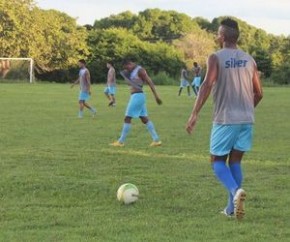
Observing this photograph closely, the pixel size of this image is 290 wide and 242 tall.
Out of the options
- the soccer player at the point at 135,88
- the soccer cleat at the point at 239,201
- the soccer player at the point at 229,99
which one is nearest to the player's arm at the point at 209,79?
the soccer player at the point at 229,99

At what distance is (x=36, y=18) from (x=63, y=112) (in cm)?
4836

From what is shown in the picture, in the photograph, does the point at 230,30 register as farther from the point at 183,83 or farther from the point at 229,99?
the point at 183,83

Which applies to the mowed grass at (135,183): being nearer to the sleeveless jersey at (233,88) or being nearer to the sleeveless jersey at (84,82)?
the sleeveless jersey at (233,88)

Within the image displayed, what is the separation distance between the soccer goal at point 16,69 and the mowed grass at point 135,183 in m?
47.9

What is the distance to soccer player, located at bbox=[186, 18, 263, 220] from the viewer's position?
20.7ft

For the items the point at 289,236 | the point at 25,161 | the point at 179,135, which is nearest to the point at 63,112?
the point at 179,135

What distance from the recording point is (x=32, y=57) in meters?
65.9

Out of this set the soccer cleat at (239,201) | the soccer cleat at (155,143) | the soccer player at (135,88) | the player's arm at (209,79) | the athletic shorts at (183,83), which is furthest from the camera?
the athletic shorts at (183,83)

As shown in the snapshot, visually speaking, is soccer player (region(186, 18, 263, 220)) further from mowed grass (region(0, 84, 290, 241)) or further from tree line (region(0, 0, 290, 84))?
tree line (region(0, 0, 290, 84))

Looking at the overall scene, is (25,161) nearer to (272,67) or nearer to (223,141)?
(223,141)

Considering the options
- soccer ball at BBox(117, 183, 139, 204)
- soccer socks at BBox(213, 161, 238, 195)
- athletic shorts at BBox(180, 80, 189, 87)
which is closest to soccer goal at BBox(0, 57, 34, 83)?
athletic shorts at BBox(180, 80, 189, 87)

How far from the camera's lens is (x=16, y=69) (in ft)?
204

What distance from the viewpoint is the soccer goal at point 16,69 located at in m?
62.1

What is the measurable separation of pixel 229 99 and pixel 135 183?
2.50m
